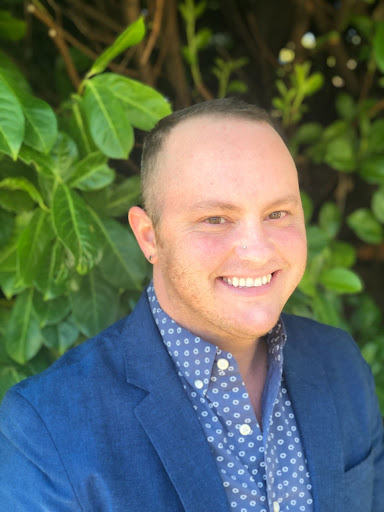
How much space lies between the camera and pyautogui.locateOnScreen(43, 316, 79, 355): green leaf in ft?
5.59

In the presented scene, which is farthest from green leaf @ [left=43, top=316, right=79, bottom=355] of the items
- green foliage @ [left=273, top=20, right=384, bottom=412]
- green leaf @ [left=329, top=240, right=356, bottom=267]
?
green leaf @ [left=329, top=240, right=356, bottom=267]

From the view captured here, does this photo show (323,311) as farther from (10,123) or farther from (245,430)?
(10,123)

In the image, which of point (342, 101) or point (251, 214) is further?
point (342, 101)

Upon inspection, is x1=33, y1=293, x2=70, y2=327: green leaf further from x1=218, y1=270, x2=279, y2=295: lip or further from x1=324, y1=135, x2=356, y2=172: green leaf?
x1=324, y1=135, x2=356, y2=172: green leaf

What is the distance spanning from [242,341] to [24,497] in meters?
0.55

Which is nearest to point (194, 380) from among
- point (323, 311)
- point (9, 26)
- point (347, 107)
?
point (323, 311)

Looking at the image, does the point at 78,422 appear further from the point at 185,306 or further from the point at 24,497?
the point at 185,306

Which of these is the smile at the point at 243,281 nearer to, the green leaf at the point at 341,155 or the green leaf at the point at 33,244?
the green leaf at the point at 33,244

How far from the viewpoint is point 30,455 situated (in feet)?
3.94

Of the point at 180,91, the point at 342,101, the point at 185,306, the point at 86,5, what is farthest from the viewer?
the point at 342,101

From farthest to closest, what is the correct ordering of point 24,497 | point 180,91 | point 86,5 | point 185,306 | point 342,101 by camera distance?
point 342,101 < point 180,91 < point 86,5 < point 185,306 < point 24,497

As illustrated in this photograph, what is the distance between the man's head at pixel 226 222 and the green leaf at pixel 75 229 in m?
0.23

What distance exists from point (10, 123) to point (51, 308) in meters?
0.55

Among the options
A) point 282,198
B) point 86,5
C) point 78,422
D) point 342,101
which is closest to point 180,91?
point 86,5
